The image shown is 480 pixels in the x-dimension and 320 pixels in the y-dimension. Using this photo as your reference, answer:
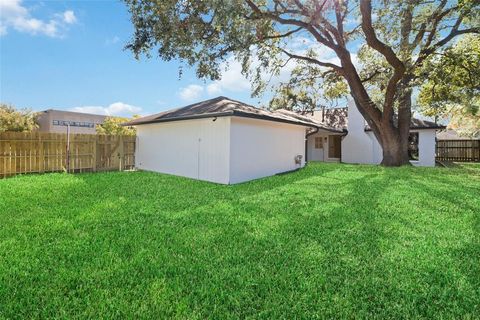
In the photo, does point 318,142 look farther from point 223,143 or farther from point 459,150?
point 223,143

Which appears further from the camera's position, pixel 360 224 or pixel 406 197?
pixel 406 197

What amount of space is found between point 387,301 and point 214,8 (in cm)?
947

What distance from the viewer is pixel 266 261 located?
11.5 feet

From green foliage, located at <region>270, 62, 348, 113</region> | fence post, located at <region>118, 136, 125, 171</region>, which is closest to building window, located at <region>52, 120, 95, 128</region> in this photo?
fence post, located at <region>118, 136, 125, 171</region>

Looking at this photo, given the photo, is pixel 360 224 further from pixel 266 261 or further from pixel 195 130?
pixel 195 130

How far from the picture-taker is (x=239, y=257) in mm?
3613

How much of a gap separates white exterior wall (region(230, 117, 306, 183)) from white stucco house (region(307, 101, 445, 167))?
589 cm

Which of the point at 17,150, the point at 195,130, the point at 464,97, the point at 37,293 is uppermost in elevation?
the point at 464,97

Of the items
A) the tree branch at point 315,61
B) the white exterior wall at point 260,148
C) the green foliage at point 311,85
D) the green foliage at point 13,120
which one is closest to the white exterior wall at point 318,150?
the green foliage at point 311,85

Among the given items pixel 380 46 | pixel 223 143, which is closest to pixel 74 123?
pixel 223 143

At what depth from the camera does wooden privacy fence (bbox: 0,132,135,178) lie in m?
11.0

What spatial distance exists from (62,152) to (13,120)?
13.9 meters

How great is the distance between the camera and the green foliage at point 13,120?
20.9m

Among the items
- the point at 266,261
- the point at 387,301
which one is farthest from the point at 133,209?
the point at 387,301
